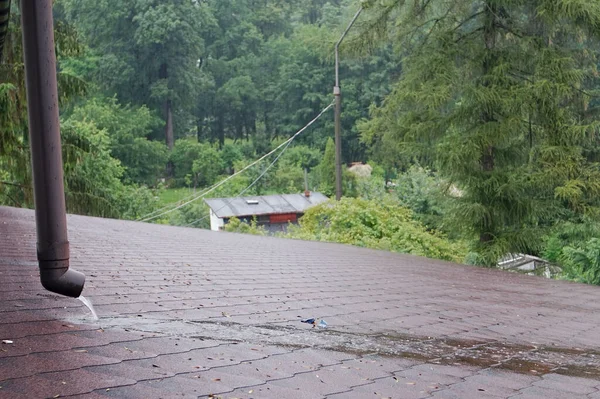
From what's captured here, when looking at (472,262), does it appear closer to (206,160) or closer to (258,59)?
(206,160)

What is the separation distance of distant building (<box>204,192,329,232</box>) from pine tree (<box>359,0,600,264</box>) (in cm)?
1872

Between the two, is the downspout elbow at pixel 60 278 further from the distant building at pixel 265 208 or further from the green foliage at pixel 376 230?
the distant building at pixel 265 208

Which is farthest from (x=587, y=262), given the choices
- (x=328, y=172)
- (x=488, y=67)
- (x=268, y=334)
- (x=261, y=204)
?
(x=328, y=172)

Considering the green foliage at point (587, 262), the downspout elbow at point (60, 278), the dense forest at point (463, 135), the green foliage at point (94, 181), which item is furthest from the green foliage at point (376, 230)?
the downspout elbow at point (60, 278)

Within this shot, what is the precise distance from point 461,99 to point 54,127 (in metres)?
15.0

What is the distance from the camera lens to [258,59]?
214 ft

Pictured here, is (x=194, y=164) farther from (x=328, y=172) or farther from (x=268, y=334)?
(x=268, y=334)

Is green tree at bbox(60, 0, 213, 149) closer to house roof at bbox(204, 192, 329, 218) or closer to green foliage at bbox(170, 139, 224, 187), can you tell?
green foliage at bbox(170, 139, 224, 187)

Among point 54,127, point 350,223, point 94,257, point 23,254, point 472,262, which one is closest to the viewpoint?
point 54,127

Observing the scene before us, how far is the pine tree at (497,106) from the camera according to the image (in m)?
15.3

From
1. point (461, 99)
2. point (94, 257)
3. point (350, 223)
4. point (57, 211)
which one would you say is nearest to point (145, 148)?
point (350, 223)

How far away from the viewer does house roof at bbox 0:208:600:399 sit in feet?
8.23

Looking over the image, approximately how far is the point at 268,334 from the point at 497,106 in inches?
519

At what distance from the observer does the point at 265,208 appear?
3722cm
